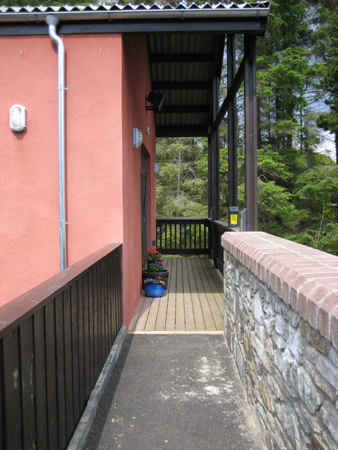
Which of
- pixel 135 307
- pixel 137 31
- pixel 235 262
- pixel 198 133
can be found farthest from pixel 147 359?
pixel 198 133

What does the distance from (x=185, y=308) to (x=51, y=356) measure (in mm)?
3048

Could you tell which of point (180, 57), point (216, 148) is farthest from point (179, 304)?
point (180, 57)

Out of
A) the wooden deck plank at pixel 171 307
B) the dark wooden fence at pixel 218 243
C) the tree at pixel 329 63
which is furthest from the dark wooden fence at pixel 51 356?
the tree at pixel 329 63

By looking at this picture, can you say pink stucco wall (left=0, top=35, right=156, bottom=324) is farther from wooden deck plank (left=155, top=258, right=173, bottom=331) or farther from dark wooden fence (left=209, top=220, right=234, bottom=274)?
dark wooden fence (left=209, top=220, right=234, bottom=274)

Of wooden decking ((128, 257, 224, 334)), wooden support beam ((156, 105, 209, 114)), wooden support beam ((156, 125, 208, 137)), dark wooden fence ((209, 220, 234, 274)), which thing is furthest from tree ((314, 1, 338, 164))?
wooden decking ((128, 257, 224, 334))

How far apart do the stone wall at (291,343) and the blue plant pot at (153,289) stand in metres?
2.50

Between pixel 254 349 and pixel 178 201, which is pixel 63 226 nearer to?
pixel 254 349

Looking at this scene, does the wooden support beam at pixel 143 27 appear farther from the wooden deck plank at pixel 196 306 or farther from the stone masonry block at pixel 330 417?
the stone masonry block at pixel 330 417

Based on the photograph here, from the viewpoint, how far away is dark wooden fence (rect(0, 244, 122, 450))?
4.00 ft

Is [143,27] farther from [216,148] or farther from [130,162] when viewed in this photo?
[216,148]

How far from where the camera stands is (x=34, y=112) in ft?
12.1

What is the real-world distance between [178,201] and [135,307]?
1121 cm

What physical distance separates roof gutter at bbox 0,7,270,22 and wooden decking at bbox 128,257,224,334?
117 inches

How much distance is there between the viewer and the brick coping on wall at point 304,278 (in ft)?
3.74
